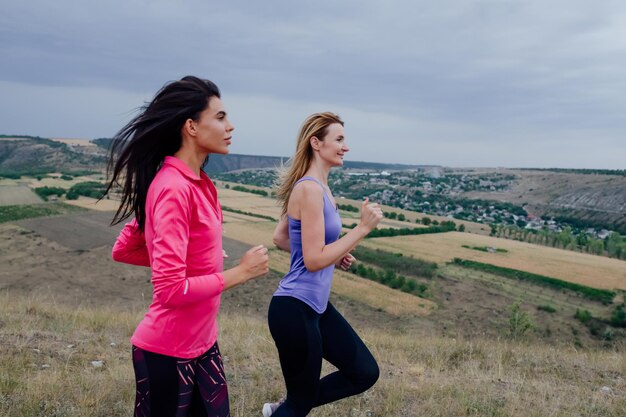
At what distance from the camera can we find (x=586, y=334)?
2873 cm

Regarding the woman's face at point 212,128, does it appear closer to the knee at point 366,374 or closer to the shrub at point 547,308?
the knee at point 366,374

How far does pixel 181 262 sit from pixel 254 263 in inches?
15.1

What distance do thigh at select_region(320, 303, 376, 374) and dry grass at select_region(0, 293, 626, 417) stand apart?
1.23 m

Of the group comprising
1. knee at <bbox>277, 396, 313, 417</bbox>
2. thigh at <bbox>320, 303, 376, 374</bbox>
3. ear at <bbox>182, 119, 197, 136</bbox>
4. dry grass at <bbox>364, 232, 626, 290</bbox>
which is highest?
ear at <bbox>182, 119, 197, 136</bbox>

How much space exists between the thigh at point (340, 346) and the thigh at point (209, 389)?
2.74ft

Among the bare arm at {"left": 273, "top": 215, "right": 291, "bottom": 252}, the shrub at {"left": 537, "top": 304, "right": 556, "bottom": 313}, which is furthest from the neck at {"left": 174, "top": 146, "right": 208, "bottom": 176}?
the shrub at {"left": 537, "top": 304, "right": 556, "bottom": 313}

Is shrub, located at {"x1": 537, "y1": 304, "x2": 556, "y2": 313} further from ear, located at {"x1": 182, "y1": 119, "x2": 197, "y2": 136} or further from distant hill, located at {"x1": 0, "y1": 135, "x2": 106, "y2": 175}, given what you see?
distant hill, located at {"x1": 0, "y1": 135, "x2": 106, "y2": 175}

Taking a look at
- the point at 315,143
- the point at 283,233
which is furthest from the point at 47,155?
the point at 315,143

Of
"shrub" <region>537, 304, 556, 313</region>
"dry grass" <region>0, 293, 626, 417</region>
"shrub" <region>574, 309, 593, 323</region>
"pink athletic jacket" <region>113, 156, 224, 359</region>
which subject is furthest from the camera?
"shrub" <region>537, 304, 556, 313</region>

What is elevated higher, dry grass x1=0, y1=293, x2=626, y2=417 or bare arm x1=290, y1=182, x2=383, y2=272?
bare arm x1=290, y1=182, x2=383, y2=272

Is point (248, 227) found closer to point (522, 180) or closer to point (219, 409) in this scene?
point (219, 409)

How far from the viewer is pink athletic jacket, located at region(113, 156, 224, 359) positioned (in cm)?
183

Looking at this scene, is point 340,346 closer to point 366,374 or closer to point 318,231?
point 366,374

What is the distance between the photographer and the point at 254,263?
2129mm
